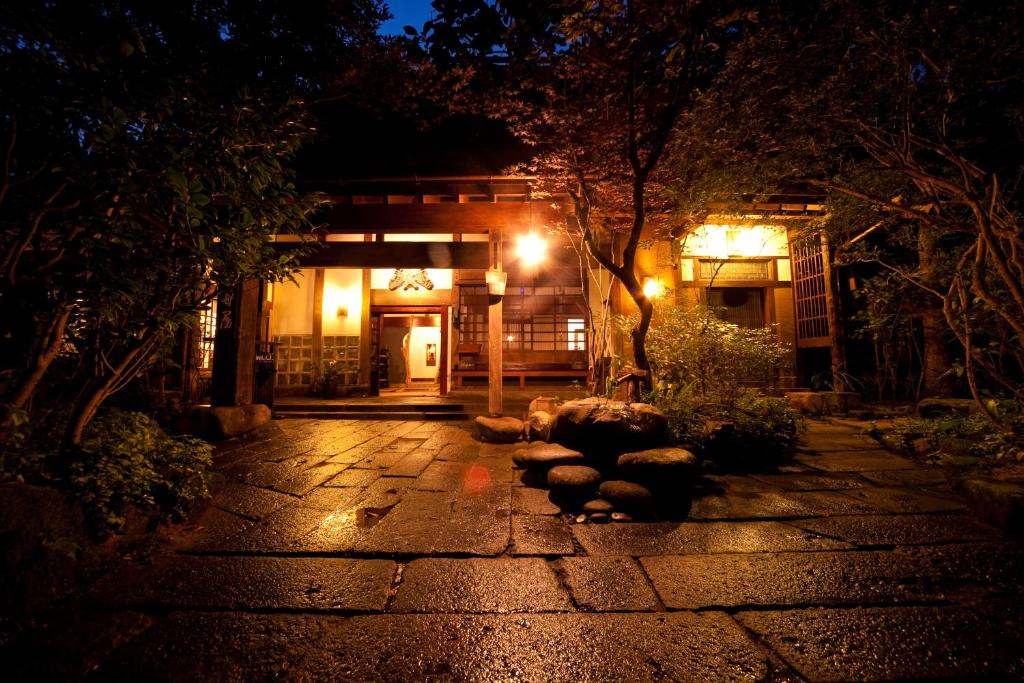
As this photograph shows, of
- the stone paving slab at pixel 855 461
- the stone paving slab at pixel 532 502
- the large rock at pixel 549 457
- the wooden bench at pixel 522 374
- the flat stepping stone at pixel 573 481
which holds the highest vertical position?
the wooden bench at pixel 522 374

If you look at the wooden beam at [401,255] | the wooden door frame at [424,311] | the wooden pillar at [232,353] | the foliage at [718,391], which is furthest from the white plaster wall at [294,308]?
the foliage at [718,391]

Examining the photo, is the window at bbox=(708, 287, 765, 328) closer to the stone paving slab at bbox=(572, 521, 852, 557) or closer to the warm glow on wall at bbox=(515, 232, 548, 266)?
the warm glow on wall at bbox=(515, 232, 548, 266)

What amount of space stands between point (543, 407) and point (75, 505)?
6278 mm

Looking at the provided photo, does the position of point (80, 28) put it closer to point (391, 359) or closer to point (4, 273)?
point (4, 273)

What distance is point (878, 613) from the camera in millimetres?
2422

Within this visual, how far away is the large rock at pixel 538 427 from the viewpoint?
21.2 feet

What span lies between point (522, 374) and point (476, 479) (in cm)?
951

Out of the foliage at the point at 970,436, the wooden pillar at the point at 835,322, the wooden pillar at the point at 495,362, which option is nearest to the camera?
the foliage at the point at 970,436

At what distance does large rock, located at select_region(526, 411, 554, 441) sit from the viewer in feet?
21.2

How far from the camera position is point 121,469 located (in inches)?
133

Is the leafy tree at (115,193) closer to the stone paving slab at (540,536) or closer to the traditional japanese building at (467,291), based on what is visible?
the traditional japanese building at (467,291)

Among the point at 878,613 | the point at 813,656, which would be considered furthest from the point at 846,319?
the point at 813,656

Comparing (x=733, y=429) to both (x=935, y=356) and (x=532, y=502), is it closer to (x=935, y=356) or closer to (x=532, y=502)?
(x=532, y=502)

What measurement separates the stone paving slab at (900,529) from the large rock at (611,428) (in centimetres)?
161
